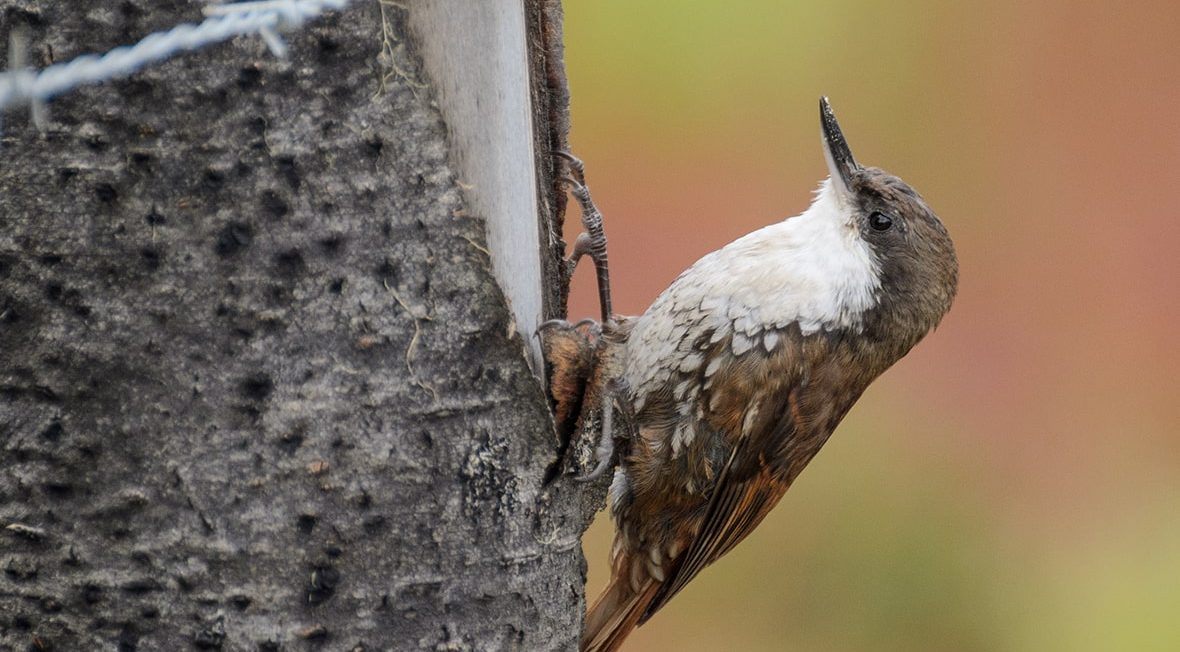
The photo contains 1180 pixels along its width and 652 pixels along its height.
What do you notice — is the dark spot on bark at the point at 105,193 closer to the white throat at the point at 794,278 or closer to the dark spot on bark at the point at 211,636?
the dark spot on bark at the point at 211,636

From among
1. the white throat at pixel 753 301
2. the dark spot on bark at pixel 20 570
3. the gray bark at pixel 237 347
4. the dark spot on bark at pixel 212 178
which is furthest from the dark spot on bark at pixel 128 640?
the white throat at pixel 753 301

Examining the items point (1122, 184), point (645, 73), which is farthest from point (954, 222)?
point (645, 73)

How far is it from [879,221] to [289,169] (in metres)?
1.74

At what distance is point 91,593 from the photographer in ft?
4.84

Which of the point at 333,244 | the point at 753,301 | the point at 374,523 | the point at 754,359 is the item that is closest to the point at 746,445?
the point at 754,359

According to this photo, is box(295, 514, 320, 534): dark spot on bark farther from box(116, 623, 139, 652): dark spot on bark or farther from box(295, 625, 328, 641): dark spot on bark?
box(116, 623, 139, 652): dark spot on bark

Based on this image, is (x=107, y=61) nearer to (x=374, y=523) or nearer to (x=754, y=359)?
(x=374, y=523)

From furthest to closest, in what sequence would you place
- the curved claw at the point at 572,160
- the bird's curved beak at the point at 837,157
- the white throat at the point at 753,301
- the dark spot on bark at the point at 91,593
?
1. the bird's curved beak at the point at 837,157
2. the white throat at the point at 753,301
3. the curved claw at the point at 572,160
4. the dark spot on bark at the point at 91,593

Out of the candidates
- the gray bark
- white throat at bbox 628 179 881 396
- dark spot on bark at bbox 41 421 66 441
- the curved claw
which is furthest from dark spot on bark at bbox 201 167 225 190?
white throat at bbox 628 179 881 396

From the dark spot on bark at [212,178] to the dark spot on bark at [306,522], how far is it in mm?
405

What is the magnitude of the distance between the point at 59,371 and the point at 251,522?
280 millimetres

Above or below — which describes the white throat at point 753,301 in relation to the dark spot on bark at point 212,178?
above

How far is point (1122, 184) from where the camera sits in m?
4.36

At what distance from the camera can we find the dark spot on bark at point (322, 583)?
153 centimetres
